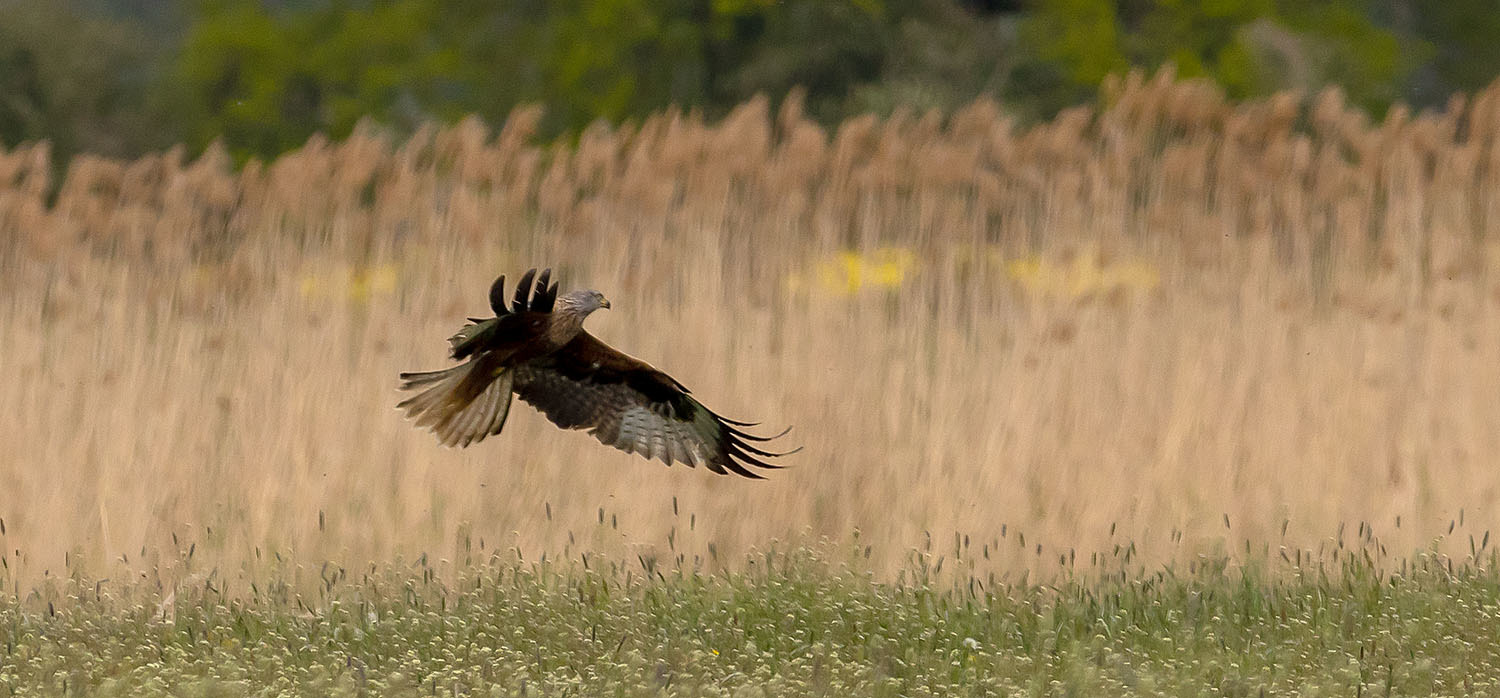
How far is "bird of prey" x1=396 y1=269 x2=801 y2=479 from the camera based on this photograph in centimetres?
507

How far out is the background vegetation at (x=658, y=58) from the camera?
23.0m

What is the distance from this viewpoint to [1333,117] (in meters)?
8.52

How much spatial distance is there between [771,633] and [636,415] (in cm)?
74

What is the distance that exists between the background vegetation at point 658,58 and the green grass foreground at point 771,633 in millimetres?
14332

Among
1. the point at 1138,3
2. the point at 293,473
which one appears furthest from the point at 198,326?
the point at 1138,3

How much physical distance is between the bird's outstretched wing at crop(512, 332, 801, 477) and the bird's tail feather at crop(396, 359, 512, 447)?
17 cm

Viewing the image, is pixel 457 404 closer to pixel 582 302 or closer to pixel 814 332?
pixel 582 302

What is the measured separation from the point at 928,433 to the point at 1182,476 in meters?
0.92

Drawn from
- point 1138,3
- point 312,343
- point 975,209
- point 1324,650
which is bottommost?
point 1324,650

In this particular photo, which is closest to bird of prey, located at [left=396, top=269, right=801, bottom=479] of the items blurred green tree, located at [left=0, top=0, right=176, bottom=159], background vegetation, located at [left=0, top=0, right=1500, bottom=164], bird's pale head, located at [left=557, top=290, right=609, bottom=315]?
bird's pale head, located at [left=557, top=290, right=609, bottom=315]

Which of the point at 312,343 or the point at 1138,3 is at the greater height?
the point at 1138,3

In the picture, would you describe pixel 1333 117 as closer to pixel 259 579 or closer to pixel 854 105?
pixel 259 579

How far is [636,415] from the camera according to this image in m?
5.61

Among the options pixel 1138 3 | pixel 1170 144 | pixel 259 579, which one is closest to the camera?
pixel 259 579
